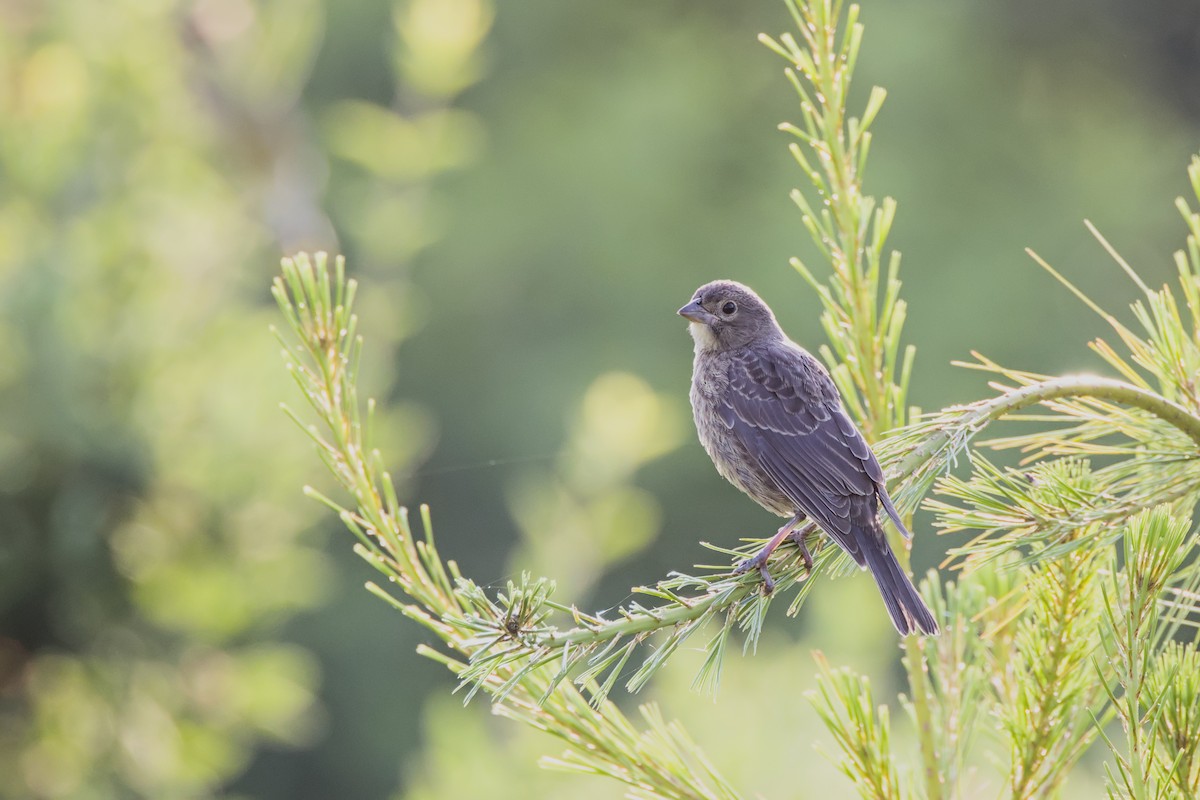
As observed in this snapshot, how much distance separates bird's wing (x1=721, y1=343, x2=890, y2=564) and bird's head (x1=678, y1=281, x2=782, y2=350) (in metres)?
0.13

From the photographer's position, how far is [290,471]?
134 inches

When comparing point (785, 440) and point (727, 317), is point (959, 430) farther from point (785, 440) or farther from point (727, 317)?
point (727, 317)

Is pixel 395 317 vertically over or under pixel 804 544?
over

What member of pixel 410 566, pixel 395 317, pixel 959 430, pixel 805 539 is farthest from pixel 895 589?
pixel 395 317

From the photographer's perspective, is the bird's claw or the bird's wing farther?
the bird's wing

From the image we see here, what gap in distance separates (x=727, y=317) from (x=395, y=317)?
1.03m

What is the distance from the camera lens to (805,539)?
8.70 ft

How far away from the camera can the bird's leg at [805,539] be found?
2.25m

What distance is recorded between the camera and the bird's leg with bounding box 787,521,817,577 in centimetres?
225

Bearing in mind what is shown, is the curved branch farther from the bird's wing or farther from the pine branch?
the bird's wing

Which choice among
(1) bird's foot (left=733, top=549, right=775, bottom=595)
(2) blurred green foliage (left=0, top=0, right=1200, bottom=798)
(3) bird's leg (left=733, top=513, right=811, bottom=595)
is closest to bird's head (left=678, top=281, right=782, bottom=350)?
(2) blurred green foliage (left=0, top=0, right=1200, bottom=798)

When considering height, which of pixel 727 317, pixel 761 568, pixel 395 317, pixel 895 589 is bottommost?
pixel 895 589

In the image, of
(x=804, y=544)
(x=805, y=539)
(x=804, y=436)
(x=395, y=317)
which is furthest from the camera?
(x=395, y=317)

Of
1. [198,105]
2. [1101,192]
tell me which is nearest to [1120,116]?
[1101,192]
